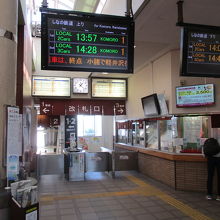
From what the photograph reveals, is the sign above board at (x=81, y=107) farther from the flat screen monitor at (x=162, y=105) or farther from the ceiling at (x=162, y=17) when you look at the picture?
the ceiling at (x=162, y=17)

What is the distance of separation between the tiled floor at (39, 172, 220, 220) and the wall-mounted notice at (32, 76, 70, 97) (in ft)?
12.0

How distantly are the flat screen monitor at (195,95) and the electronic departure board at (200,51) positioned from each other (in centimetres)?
245

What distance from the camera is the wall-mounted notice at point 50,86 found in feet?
33.0

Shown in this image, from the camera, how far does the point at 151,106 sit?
329 inches

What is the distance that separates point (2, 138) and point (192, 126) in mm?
5628

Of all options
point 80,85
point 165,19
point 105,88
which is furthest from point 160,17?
point 80,85

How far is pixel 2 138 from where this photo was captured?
2.58 meters

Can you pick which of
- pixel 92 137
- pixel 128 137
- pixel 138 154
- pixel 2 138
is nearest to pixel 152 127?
pixel 138 154

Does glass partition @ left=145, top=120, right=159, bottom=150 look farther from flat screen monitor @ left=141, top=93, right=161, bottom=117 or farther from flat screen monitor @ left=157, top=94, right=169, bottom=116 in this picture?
flat screen monitor @ left=157, top=94, right=169, bottom=116

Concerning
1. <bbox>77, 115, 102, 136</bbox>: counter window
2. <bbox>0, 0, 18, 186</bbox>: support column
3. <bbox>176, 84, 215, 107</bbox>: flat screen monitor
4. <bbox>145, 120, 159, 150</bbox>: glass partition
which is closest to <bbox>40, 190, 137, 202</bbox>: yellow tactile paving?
<bbox>145, 120, 159, 150</bbox>: glass partition

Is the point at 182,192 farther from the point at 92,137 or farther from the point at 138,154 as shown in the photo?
the point at 92,137

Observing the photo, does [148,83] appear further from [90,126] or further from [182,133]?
[90,126]

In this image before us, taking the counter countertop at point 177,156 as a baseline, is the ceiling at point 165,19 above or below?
above

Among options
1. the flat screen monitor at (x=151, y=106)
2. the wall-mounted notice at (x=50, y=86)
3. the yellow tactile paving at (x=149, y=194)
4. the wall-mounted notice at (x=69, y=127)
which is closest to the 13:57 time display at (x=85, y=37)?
the yellow tactile paving at (x=149, y=194)
